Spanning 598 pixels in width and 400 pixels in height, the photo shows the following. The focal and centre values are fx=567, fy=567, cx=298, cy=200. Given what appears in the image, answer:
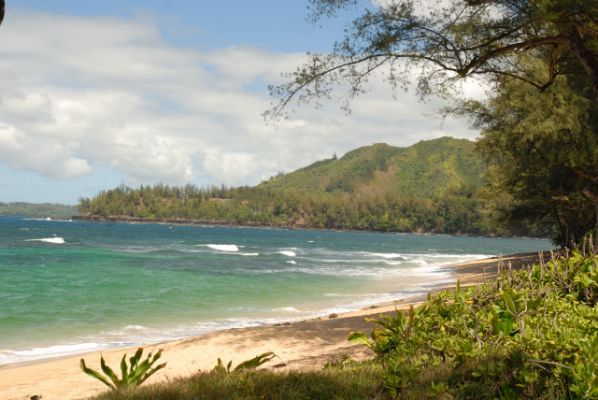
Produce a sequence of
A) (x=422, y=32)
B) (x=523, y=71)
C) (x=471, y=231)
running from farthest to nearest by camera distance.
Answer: (x=471, y=231), (x=523, y=71), (x=422, y=32)

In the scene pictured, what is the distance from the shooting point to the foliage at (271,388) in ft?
15.5

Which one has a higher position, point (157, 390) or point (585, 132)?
point (585, 132)

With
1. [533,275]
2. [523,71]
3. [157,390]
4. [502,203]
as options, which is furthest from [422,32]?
[502,203]

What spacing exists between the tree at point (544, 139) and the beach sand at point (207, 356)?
315 inches

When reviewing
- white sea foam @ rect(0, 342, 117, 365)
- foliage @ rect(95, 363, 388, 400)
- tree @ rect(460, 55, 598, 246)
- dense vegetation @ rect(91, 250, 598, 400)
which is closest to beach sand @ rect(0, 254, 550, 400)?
white sea foam @ rect(0, 342, 117, 365)

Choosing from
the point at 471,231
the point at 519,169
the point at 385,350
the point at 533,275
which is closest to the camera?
the point at 385,350

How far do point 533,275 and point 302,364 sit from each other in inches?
138

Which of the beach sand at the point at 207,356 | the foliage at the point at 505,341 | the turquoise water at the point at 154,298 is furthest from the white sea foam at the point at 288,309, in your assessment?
the foliage at the point at 505,341

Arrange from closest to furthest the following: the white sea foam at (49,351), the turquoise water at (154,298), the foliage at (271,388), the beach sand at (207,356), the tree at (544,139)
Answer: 1. the foliage at (271,388)
2. the beach sand at (207,356)
3. the white sea foam at (49,351)
4. the turquoise water at (154,298)
5. the tree at (544,139)

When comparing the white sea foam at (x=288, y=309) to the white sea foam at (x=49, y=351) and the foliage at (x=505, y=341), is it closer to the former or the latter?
the white sea foam at (x=49, y=351)

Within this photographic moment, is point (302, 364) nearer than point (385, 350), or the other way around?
point (385, 350)

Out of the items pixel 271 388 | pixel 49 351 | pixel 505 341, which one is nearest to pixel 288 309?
pixel 49 351

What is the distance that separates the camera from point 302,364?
8.39m

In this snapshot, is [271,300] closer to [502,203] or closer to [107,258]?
[502,203]
